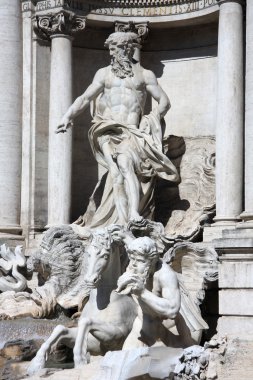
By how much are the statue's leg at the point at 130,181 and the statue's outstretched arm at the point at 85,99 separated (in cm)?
110

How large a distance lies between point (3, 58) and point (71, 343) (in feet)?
24.9

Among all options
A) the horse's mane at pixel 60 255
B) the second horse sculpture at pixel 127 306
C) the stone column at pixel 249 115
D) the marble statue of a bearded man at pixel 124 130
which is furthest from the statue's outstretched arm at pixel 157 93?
the second horse sculpture at pixel 127 306

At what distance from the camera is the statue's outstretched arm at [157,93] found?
17641mm

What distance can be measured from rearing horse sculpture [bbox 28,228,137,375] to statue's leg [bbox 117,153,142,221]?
13.4ft

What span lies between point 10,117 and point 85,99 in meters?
1.48

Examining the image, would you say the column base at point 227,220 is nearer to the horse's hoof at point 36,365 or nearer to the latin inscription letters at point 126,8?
the latin inscription letters at point 126,8

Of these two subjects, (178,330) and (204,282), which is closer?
(178,330)

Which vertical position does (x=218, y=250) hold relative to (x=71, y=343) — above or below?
above

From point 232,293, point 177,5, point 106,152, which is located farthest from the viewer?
point 177,5

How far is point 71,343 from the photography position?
39.4ft

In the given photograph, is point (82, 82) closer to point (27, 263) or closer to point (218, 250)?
point (27, 263)

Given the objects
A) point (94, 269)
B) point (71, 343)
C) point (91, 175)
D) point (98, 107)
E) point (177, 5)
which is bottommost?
point (71, 343)

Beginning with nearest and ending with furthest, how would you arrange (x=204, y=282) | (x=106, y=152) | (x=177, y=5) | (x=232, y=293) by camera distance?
(x=232, y=293) → (x=204, y=282) → (x=106, y=152) → (x=177, y=5)

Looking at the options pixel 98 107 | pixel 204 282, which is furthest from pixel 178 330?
pixel 98 107
